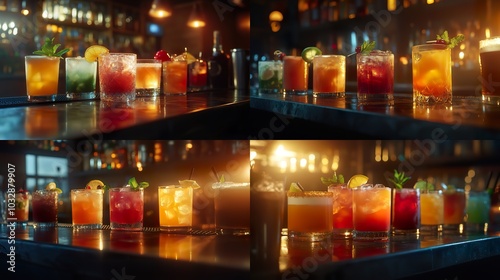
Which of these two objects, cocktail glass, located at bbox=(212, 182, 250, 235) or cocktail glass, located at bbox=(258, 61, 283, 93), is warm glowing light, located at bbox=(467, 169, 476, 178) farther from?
cocktail glass, located at bbox=(212, 182, 250, 235)

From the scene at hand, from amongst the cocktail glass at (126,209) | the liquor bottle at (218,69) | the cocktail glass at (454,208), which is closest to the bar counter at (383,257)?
the cocktail glass at (454,208)

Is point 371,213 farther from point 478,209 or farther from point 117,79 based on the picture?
point 478,209

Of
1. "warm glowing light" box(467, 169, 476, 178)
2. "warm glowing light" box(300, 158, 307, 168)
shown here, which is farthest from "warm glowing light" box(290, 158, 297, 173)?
"warm glowing light" box(467, 169, 476, 178)

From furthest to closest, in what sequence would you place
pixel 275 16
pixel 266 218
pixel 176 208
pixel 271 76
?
pixel 275 16, pixel 271 76, pixel 176 208, pixel 266 218

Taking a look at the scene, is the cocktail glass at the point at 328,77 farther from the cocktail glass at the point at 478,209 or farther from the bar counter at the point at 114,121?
the cocktail glass at the point at 478,209

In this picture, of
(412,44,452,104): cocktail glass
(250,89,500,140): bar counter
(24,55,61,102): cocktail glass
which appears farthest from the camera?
(24,55,61,102): cocktail glass

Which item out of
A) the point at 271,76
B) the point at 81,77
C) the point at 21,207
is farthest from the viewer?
the point at 21,207

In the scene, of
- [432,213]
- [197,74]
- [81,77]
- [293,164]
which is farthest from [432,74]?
[197,74]
